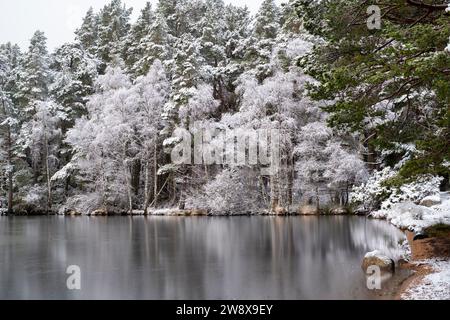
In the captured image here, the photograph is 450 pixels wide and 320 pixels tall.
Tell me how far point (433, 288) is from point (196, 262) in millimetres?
6544

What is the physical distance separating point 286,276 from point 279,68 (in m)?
22.7

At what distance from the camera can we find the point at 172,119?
33.2 m

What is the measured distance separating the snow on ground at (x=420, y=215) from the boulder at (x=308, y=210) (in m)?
9.20

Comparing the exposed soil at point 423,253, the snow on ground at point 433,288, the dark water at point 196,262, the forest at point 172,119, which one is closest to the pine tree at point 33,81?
the forest at point 172,119

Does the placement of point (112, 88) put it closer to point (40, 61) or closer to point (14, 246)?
point (40, 61)

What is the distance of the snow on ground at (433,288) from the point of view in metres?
7.25

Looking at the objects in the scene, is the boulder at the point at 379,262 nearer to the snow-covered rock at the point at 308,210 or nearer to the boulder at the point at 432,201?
the boulder at the point at 432,201

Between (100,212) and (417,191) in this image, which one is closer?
(417,191)

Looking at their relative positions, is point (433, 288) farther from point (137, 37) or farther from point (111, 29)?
point (111, 29)

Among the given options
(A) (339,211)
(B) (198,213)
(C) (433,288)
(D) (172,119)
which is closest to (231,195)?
(B) (198,213)

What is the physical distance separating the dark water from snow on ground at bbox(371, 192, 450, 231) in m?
0.73

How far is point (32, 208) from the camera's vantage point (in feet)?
123

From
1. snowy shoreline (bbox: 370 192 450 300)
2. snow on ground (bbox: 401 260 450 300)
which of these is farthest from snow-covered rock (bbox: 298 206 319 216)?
snow on ground (bbox: 401 260 450 300)
